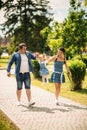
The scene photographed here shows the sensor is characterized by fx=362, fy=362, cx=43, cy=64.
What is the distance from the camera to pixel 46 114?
9844 mm

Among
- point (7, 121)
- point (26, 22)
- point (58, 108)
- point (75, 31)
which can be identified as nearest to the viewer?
point (7, 121)

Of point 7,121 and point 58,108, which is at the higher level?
point 7,121

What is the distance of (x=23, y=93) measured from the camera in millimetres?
14375

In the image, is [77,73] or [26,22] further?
[26,22]

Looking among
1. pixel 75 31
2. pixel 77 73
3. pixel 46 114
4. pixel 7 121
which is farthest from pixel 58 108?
pixel 75 31

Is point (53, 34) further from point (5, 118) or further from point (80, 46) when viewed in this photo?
point (5, 118)

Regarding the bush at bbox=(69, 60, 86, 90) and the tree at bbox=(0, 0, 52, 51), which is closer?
the bush at bbox=(69, 60, 86, 90)

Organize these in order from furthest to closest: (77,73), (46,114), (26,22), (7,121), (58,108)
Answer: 1. (26,22)
2. (77,73)
3. (58,108)
4. (46,114)
5. (7,121)

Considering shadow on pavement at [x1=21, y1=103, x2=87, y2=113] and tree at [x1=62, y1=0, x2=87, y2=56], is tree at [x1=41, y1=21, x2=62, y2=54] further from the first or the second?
shadow on pavement at [x1=21, y1=103, x2=87, y2=113]

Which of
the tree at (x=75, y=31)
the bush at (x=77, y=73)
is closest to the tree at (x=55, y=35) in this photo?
the tree at (x=75, y=31)

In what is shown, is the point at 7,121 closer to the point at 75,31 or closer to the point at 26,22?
the point at 75,31

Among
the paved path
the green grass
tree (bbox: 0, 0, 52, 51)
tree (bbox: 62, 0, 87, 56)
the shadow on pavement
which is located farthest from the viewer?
tree (bbox: 0, 0, 52, 51)

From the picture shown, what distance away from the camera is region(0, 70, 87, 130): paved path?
842 cm

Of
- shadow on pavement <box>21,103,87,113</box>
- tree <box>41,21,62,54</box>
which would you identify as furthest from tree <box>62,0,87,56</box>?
shadow on pavement <box>21,103,87,113</box>
